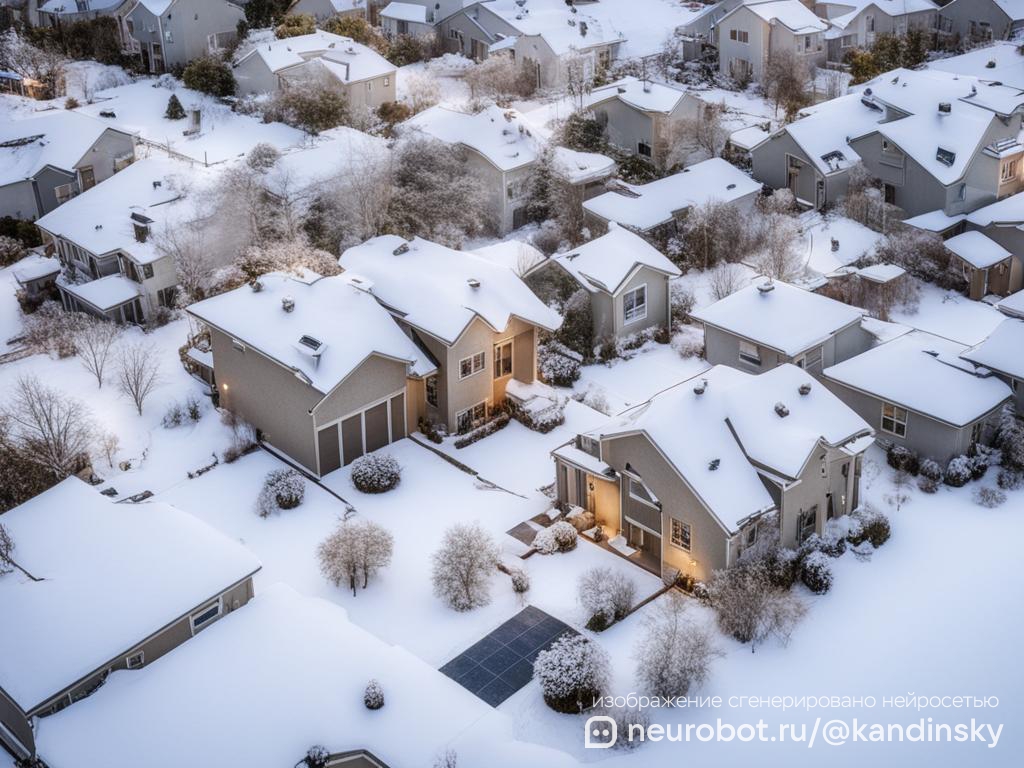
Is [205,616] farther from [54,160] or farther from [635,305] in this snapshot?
[54,160]

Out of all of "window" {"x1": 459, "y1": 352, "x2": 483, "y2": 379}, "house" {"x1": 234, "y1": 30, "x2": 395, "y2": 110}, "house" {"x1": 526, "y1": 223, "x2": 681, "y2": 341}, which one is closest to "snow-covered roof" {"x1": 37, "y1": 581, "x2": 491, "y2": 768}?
"window" {"x1": 459, "y1": 352, "x2": 483, "y2": 379}

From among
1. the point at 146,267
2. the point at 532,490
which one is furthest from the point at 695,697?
the point at 146,267

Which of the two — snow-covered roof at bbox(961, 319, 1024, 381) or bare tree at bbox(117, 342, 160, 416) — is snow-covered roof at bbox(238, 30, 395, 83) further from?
snow-covered roof at bbox(961, 319, 1024, 381)

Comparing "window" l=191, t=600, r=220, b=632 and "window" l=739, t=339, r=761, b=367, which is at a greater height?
"window" l=191, t=600, r=220, b=632

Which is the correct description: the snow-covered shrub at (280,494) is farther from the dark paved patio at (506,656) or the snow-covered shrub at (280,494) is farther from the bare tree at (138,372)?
the dark paved patio at (506,656)

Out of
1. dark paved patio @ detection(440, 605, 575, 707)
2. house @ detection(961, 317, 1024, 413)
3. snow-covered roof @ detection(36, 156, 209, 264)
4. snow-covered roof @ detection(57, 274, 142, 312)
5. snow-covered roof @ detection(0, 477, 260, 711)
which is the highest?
snow-covered roof @ detection(36, 156, 209, 264)

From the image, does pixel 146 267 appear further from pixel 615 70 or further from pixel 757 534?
pixel 615 70

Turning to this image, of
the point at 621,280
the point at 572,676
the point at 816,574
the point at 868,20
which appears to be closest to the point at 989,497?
the point at 816,574
